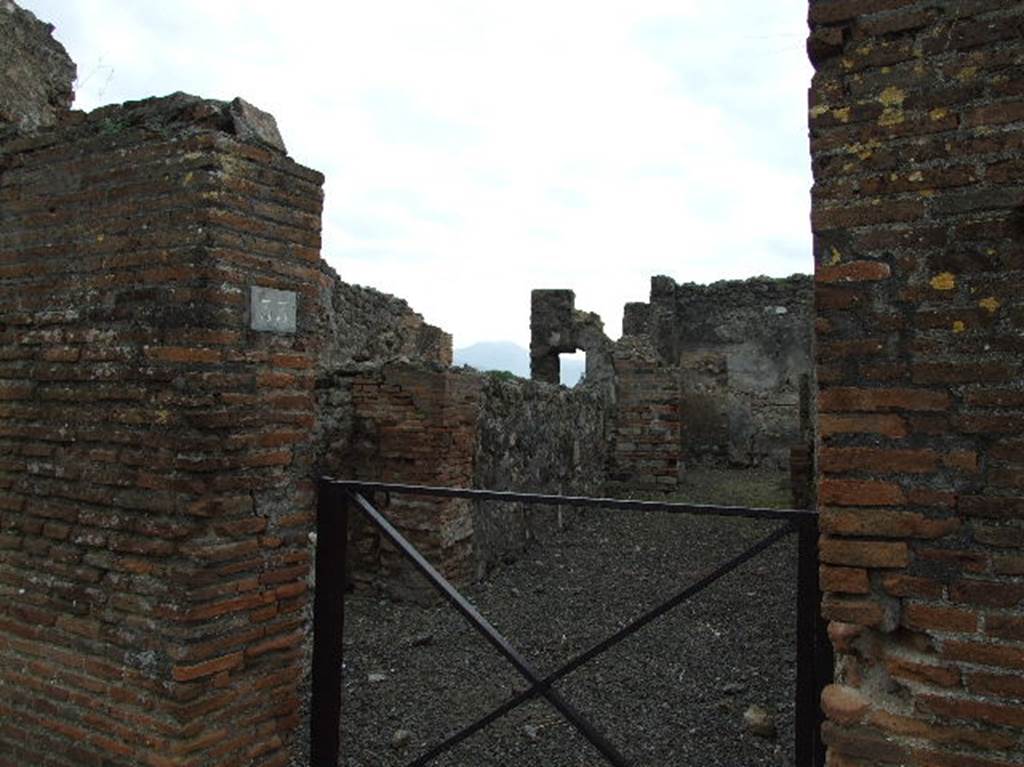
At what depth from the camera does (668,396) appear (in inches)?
469

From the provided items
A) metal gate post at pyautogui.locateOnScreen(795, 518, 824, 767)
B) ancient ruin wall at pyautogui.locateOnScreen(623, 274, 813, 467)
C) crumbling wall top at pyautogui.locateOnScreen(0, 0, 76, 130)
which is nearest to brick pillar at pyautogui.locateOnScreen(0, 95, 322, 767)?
crumbling wall top at pyautogui.locateOnScreen(0, 0, 76, 130)

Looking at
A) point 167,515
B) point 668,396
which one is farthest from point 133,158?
point 668,396

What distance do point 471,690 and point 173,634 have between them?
2.31 meters

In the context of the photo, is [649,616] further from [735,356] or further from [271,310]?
[735,356]

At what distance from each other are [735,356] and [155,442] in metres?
15.9

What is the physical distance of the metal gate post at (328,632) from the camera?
116 inches

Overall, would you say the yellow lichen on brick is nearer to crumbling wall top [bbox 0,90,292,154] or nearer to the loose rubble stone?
crumbling wall top [bbox 0,90,292,154]

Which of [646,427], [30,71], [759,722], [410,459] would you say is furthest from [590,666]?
[646,427]

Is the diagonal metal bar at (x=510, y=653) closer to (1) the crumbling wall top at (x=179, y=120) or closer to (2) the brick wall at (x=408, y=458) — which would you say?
(1) the crumbling wall top at (x=179, y=120)

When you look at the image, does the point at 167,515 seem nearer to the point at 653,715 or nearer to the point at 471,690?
the point at 471,690

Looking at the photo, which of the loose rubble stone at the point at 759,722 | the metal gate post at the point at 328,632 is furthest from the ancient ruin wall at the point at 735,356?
the metal gate post at the point at 328,632

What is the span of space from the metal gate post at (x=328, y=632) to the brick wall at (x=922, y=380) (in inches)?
72.3

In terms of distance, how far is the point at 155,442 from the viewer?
2703 millimetres

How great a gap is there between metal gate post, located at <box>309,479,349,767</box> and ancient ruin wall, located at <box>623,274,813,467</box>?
43.4 ft
